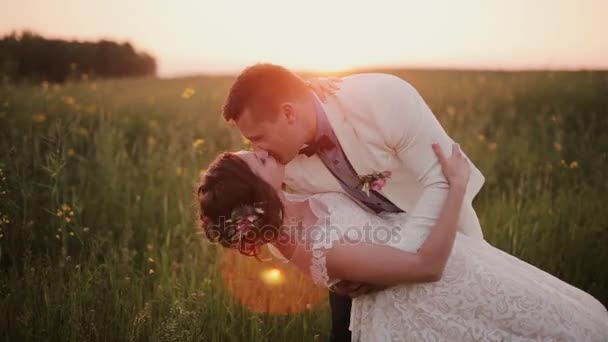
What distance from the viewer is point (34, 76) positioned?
13555 mm

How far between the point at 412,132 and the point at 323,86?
20.9 inches

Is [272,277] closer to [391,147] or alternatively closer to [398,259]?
[391,147]

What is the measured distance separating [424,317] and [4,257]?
Result: 276 centimetres

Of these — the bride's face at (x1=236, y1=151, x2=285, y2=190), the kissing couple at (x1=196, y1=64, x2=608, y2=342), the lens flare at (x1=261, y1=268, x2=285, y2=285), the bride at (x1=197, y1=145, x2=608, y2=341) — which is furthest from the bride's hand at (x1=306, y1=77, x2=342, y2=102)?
the lens flare at (x1=261, y1=268, x2=285, y2=285)

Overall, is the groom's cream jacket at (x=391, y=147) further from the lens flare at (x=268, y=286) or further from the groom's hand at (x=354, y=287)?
the lens flare at (x=268, y=286)

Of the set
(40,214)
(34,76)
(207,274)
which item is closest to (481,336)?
(207,274)

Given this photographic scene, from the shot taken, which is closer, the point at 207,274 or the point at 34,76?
the point at 207,274

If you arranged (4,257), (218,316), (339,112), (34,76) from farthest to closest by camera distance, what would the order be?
1. (34,76)
2. (4,257)
3. (218,316)
4. (339,112)

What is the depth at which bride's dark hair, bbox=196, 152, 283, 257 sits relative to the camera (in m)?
2.34

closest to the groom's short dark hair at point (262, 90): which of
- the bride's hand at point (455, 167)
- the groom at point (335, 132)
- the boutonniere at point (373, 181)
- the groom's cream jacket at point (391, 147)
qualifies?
the groom at point (335, 132)

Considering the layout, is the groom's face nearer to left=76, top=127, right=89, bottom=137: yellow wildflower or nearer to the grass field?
the grass field

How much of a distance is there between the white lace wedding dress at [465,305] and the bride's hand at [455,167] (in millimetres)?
251

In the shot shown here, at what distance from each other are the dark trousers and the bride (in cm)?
52

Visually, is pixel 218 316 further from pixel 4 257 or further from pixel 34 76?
pixel 34 76
